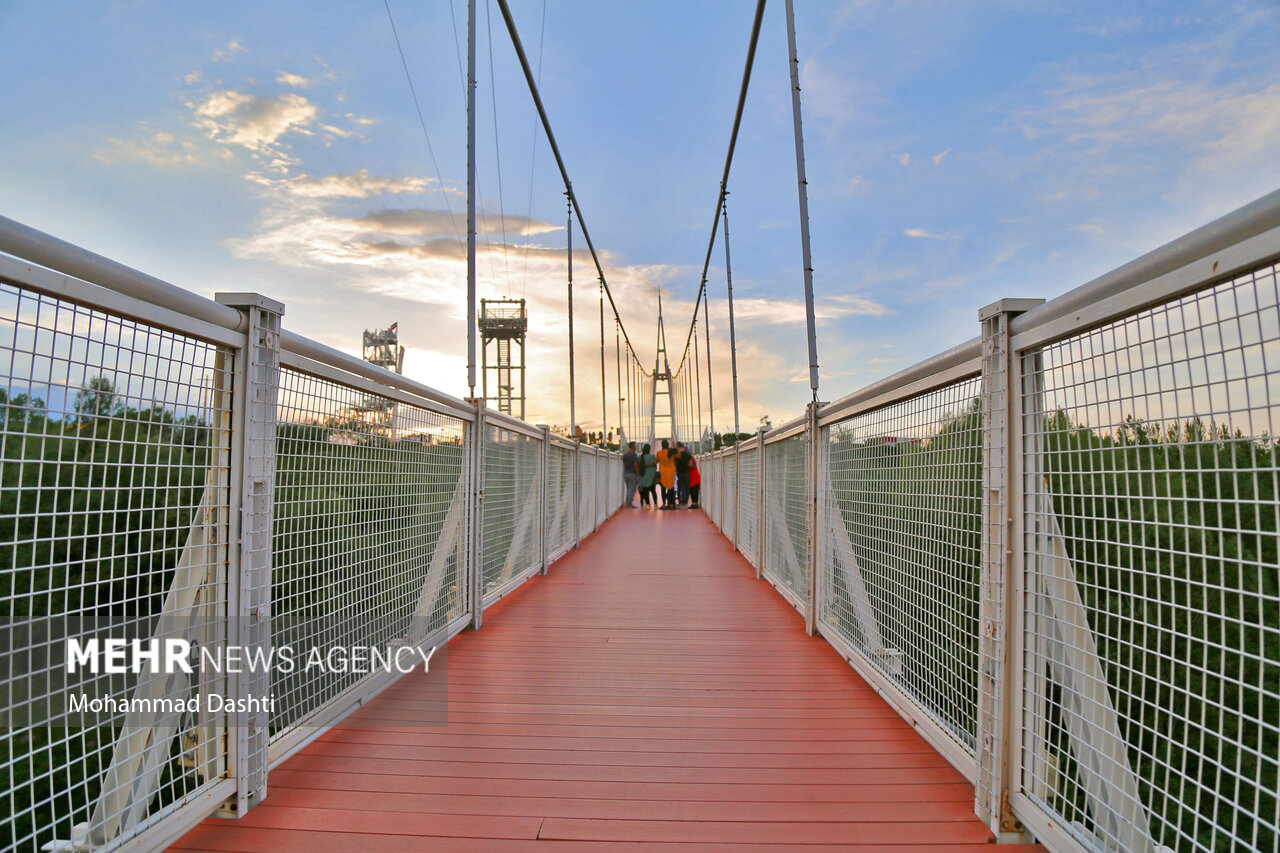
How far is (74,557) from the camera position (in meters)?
1.07

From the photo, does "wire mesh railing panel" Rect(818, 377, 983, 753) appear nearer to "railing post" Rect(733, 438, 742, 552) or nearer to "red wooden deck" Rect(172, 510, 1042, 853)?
"red wooden deck" Rect(172, 510, 1042, 853)

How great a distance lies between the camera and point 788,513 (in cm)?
389

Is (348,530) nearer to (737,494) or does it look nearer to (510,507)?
(510,507)

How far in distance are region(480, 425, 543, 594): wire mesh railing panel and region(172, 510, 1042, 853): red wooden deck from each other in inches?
27.0

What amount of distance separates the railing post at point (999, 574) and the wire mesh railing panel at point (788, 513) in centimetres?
173

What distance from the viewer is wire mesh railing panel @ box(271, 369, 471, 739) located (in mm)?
1638

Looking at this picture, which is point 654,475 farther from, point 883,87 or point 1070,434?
point 1070,434

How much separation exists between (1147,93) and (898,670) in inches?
144

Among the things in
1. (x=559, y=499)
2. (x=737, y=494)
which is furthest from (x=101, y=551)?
(x=737, y=494)

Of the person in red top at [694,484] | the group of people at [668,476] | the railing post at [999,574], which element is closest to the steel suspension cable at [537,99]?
the group of people at [668,476]

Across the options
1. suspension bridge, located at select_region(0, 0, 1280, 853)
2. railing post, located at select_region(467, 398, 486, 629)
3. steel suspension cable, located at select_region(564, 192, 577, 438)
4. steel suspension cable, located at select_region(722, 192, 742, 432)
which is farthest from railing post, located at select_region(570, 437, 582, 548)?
suspension bridge, located at select_region(0, 0, 1280, 853)

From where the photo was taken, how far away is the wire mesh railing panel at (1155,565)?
86 centimetres

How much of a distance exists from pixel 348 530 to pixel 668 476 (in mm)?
11556

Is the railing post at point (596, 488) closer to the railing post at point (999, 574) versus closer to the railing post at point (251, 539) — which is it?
the railing post at point (251, 539)
